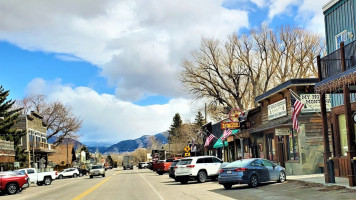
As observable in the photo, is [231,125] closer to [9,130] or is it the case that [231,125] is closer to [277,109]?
[277,109]

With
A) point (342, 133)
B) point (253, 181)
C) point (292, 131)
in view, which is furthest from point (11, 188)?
point (342, 133)

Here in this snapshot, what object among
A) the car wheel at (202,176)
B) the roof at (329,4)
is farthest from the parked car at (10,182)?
the roof at (329,4)

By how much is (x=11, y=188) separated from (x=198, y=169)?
12101 mm

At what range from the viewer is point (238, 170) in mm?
20422

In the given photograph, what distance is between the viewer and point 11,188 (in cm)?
2772

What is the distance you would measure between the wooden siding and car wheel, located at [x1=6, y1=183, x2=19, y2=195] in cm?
2089

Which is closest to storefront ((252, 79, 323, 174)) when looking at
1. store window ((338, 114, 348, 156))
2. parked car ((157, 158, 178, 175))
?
store window ((338, 114, 348, 156))

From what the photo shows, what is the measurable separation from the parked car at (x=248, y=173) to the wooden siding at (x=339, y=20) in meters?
6.95

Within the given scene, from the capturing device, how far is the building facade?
198 feet

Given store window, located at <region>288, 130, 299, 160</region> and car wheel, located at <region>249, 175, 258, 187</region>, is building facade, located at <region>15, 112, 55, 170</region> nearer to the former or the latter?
store window, located at <region>288, 130, 299, 160</region>

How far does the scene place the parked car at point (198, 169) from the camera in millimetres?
26953

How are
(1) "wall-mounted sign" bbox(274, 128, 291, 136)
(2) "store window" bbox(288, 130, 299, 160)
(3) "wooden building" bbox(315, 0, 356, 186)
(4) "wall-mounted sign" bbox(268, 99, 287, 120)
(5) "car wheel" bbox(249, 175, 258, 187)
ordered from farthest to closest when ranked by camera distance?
(4) "wall-mounted sign" bbox(268, 99, 287, 120) → (1) "wall-mounted sign" bbox(274, 128, 291, 136) → (2) "store window" bbox(288, 130, 299, 160) → (5) "car wheel" bbox(249, 175, 258, 187) → (3) "wooden building" bbox(315, 0, 356, 186)

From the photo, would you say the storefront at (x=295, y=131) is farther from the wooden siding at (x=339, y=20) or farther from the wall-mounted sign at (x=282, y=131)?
the wooden siding at (x=339, y=20)

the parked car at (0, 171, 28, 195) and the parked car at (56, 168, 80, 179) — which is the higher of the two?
the parked car at (0, 171, 28, 195)
